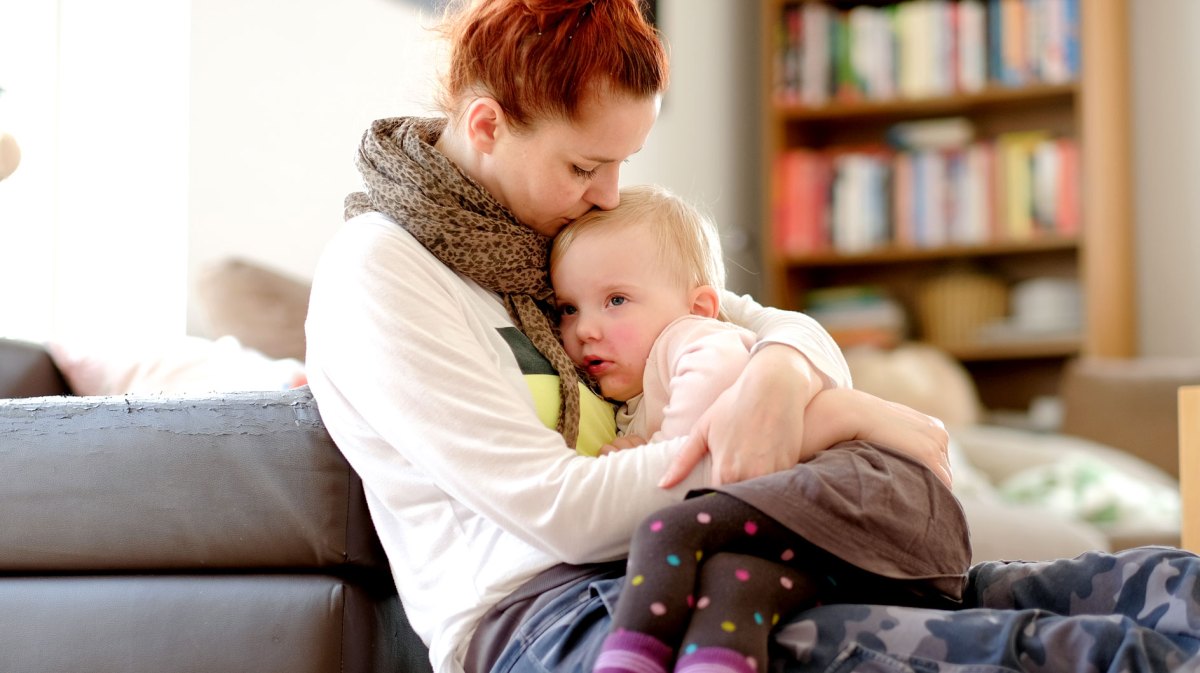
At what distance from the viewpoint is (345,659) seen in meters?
1.18

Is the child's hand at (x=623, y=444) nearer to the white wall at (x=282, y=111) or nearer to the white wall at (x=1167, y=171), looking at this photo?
the white wall at (x=282, y=111)

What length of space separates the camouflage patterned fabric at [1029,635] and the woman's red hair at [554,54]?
0.55m

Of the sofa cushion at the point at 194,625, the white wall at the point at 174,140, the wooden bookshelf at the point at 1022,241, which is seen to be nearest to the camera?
the sofa cushion at the point at 194,625

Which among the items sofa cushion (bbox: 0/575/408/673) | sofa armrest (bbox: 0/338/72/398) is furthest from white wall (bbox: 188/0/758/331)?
sofa cushion (bbox: 0/575/408/673)

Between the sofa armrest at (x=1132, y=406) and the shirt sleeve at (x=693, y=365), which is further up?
the shirt sleeve at (x=693, y=365)

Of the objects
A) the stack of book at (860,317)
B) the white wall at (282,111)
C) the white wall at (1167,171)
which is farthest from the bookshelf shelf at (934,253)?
the white wall at (282,111)

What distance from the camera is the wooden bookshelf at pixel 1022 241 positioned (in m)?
3.74

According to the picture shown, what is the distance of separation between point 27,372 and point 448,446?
76 centimetres

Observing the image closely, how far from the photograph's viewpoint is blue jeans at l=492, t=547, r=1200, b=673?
3.01 ft

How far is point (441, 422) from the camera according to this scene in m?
1.08

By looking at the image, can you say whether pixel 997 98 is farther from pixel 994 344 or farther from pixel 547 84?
pixel 547 84

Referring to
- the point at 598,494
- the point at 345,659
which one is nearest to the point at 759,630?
the point at 598,494

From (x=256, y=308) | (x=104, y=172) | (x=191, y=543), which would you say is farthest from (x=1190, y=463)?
(x=104, y=172)

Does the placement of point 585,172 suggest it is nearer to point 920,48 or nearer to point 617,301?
point 617,301
